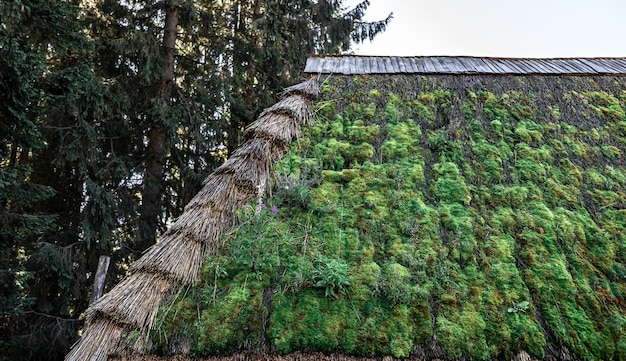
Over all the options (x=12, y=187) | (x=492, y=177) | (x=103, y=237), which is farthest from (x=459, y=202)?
(x=103, y=237)

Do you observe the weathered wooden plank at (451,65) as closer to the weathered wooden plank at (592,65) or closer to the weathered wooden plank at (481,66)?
the weathered wooden plank at (481,66)

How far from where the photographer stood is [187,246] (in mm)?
3070

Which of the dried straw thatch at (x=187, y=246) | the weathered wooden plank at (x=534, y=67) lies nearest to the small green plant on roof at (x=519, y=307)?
the dried straw thatch at (x=187, y=246)

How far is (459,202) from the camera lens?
3.70m

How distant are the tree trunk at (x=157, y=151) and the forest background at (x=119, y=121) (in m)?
0.03

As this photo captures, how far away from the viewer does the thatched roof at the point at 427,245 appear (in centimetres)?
264

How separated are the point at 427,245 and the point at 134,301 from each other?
2.56 metres

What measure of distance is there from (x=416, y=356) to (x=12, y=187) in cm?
654

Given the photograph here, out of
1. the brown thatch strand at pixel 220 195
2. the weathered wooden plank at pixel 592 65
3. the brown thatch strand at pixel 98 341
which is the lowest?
the brown thatch strand at pixel 98 341

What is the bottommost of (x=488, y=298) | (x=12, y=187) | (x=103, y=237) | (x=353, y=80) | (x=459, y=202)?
(x=103, y=237)

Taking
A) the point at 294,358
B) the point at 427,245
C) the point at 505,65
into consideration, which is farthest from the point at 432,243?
the point at 505,65

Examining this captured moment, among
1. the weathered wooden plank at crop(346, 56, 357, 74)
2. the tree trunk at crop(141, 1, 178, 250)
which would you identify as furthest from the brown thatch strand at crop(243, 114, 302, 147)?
the tree trunk at crop(141, 1, 178, 250)

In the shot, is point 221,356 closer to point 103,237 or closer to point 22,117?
point 22,117

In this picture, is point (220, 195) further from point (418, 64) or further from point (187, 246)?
point (418, 64)
